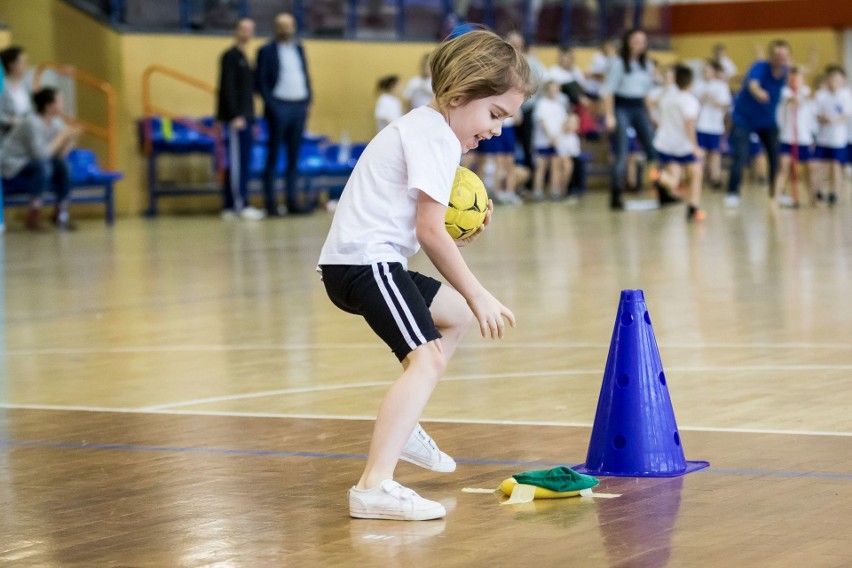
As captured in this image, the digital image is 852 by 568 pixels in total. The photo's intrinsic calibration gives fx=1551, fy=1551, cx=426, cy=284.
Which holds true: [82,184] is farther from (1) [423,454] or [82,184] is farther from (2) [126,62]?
(1) [423,454]

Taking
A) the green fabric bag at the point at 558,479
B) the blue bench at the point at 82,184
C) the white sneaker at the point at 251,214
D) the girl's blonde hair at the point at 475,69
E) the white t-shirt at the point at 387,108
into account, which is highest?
the girl's blonde hair at the point at 475,69

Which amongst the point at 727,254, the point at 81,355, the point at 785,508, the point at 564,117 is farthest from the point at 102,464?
the point at 564,117

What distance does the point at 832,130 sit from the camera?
22172 mm

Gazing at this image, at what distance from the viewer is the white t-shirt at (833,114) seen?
72.6 ft

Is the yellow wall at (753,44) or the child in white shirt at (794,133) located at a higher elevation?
the yellow wall at (753,44)

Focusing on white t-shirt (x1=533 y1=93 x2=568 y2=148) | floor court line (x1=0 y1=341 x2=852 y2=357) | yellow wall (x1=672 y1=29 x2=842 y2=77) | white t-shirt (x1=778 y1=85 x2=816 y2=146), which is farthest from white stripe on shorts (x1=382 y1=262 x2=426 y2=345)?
yellow wall (x1=672 y1=29 x2=842 y2=77)

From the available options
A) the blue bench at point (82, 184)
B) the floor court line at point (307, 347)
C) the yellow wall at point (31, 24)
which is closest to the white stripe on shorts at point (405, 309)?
the floor court line at point (307, 347)

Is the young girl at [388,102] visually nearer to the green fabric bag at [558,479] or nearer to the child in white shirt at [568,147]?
the child in white shirt at [568,147]

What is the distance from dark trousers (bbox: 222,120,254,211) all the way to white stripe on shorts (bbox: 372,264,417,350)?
16.1 m

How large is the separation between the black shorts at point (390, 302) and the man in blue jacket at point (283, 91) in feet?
51.0

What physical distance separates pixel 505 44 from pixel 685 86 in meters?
14.6

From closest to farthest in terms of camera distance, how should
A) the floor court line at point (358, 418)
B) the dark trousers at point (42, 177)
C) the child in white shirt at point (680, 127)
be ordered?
the floor court line at point (358, 418), the dark trousers at point (42, 177), the child in white shirt at point (680, 127)

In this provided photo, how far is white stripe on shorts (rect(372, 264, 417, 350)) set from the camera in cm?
470

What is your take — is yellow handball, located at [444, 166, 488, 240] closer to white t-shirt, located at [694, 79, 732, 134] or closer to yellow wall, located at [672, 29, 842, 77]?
white t-shirt, located at [694, 79, 732, 134]
